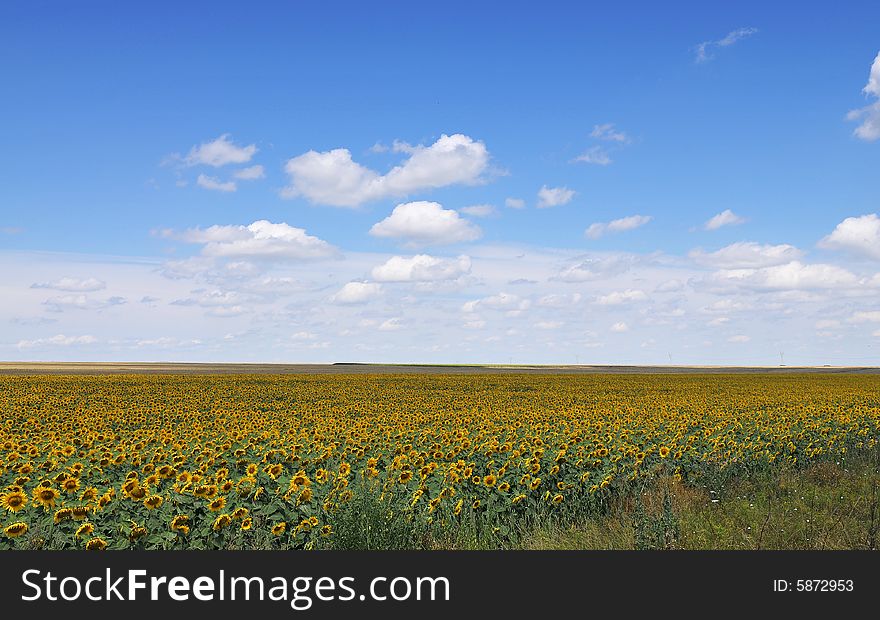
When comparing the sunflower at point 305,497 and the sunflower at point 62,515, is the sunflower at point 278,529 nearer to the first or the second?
the sunflower at point 305,497

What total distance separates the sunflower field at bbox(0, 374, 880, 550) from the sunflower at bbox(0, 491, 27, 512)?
15 mm

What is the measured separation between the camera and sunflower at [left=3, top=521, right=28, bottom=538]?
6.54m

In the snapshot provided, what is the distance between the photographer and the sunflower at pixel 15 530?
654 centimetres

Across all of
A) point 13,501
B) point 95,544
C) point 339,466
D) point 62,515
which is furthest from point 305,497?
point 13,501

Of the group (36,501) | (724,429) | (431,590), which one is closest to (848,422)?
(724,429)

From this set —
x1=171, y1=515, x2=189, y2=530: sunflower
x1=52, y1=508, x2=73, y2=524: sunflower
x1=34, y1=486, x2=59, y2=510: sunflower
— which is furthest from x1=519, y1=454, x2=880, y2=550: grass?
x1=34, y1=486, x2=59, y2=510: sunflower

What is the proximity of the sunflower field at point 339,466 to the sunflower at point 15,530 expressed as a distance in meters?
0.01

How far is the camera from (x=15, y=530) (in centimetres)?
656

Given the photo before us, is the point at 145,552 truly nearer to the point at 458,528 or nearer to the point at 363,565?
the point at 363,565

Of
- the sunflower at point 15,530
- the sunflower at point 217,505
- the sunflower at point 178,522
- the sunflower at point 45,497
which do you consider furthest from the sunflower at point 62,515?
the sunflower at point 217,505

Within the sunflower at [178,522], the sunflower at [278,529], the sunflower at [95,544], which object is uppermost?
the sunflower at [178,522]

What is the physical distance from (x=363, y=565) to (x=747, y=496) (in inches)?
302

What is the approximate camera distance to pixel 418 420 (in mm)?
15719

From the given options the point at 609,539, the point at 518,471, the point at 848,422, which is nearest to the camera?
the point at 609,539
